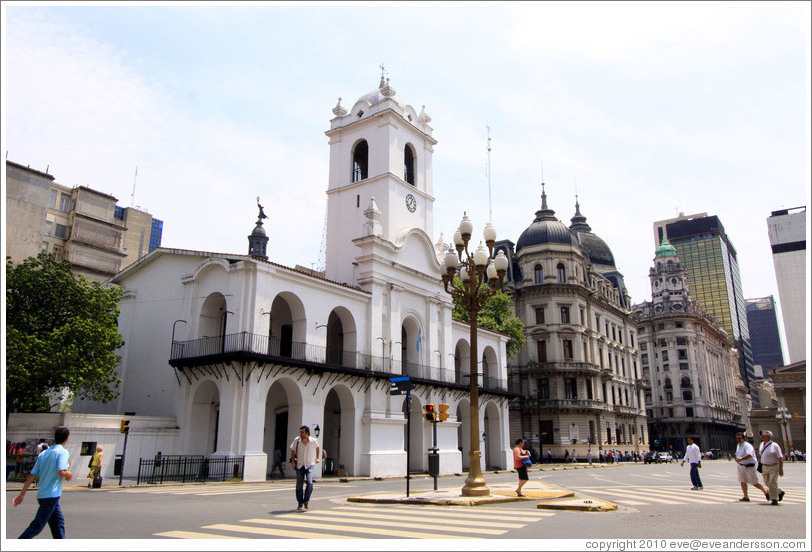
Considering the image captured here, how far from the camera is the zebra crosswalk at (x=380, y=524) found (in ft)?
30.2

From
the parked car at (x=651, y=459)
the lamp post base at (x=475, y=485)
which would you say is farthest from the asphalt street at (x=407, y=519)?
the parked car at (x=651, y=459)

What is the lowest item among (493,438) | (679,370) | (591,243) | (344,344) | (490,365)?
(493,438)

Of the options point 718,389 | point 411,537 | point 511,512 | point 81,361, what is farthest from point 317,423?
point 718,389

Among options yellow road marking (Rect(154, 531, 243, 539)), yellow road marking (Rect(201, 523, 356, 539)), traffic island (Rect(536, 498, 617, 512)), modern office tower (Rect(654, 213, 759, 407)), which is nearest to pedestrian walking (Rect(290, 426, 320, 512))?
yellow road marking (Rect(201, 523, 356, 539))

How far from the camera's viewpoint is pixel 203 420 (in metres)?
27.8

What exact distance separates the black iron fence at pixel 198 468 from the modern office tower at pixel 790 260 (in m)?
43.6

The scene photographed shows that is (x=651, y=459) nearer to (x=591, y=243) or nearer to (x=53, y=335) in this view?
(x=591, y=243)

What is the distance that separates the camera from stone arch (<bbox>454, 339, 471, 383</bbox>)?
131 ft

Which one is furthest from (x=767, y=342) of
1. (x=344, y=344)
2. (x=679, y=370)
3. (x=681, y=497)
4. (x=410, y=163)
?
(x=681, y=497)

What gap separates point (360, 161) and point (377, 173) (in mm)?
3296

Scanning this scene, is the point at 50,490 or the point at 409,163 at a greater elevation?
the point at 409,163

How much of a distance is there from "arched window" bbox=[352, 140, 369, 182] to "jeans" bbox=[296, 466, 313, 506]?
2720 cm

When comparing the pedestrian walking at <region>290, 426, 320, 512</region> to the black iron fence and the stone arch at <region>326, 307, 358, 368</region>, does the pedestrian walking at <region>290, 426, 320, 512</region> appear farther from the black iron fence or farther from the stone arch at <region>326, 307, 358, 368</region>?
the stone arch at <region>326, 307, 358, 368</region>

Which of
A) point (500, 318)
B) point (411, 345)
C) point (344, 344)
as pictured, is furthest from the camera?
point (500, 318)
